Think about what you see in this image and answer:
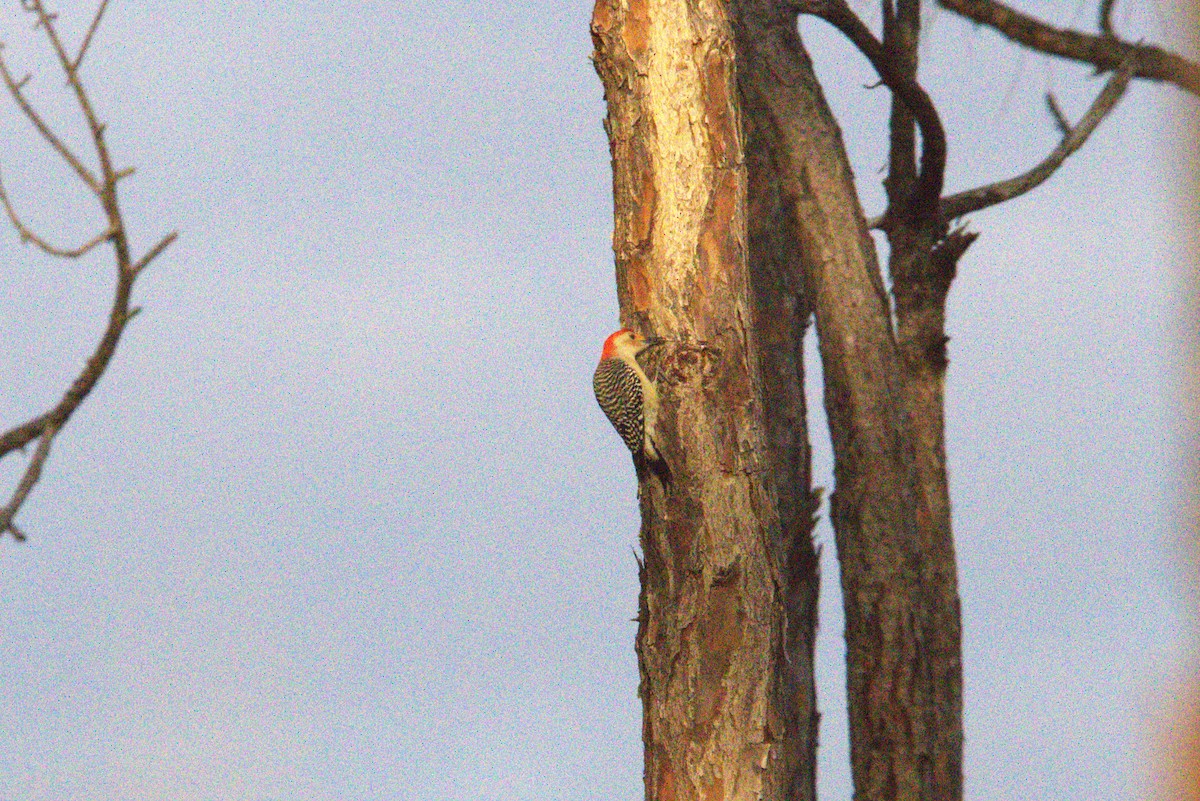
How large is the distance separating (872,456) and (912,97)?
2164 millimetres

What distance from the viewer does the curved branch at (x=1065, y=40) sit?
29.9 feet

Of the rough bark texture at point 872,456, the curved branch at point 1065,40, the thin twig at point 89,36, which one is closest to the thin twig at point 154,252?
the thin twig at point 89,36

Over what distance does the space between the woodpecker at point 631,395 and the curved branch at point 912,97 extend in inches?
122

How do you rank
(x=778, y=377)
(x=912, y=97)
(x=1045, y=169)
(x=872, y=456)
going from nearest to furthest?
(x=778, y=377), (x=872, y=456), (x=912, y=97), (x=1045, y=169)

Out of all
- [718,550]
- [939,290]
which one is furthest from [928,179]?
[718,550]

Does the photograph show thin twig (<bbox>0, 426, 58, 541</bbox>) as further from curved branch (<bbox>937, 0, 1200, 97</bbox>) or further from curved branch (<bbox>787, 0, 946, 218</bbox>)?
curved branch (<bbox>937, 0, 1200, 97</bbox>)

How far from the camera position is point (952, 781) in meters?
6.89

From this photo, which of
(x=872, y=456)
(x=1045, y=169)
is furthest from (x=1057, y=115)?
(x=872, y=456)

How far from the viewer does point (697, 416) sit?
15.8ft

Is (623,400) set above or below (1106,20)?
below

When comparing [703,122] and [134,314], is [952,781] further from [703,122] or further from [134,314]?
[134,314]

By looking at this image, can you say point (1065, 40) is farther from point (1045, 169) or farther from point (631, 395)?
point (631, 395)

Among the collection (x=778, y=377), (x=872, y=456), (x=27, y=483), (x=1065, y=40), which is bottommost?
(x=27, y=483)

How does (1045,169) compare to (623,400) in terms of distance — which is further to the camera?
(1045,169)
